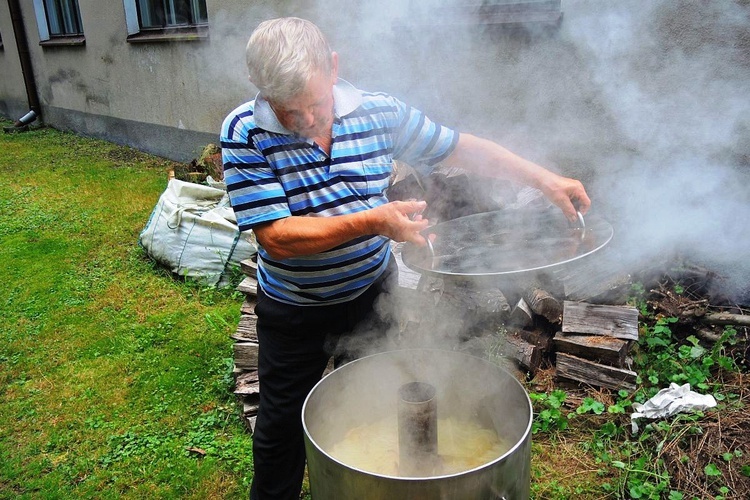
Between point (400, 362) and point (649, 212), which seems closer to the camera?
point (400, 362)

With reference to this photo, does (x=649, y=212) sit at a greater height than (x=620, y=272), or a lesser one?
greater

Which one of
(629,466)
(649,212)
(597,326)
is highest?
(649,212)

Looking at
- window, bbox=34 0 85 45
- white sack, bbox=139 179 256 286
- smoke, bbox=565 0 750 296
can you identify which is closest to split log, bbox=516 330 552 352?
smoke, bbox=565 0 750 296

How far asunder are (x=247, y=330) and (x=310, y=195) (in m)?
1.77

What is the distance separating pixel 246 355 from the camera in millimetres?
3229

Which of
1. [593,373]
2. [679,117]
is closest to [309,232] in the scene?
[593,373]

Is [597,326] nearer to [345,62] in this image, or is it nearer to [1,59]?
[345,62]

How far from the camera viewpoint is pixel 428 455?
5.26 ft

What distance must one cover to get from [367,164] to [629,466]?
72.1 inches

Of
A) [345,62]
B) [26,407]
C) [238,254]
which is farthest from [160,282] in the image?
[345,62]

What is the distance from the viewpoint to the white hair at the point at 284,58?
1529mm

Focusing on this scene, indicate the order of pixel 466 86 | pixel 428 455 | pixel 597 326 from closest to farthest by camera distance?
pixel 428 455
pixel 597 326
pixel 466 86

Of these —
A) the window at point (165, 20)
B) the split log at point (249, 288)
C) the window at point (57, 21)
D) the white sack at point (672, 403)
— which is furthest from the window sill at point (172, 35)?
the white sack at point (672, 403)

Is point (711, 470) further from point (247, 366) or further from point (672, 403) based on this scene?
point (247, 366)
